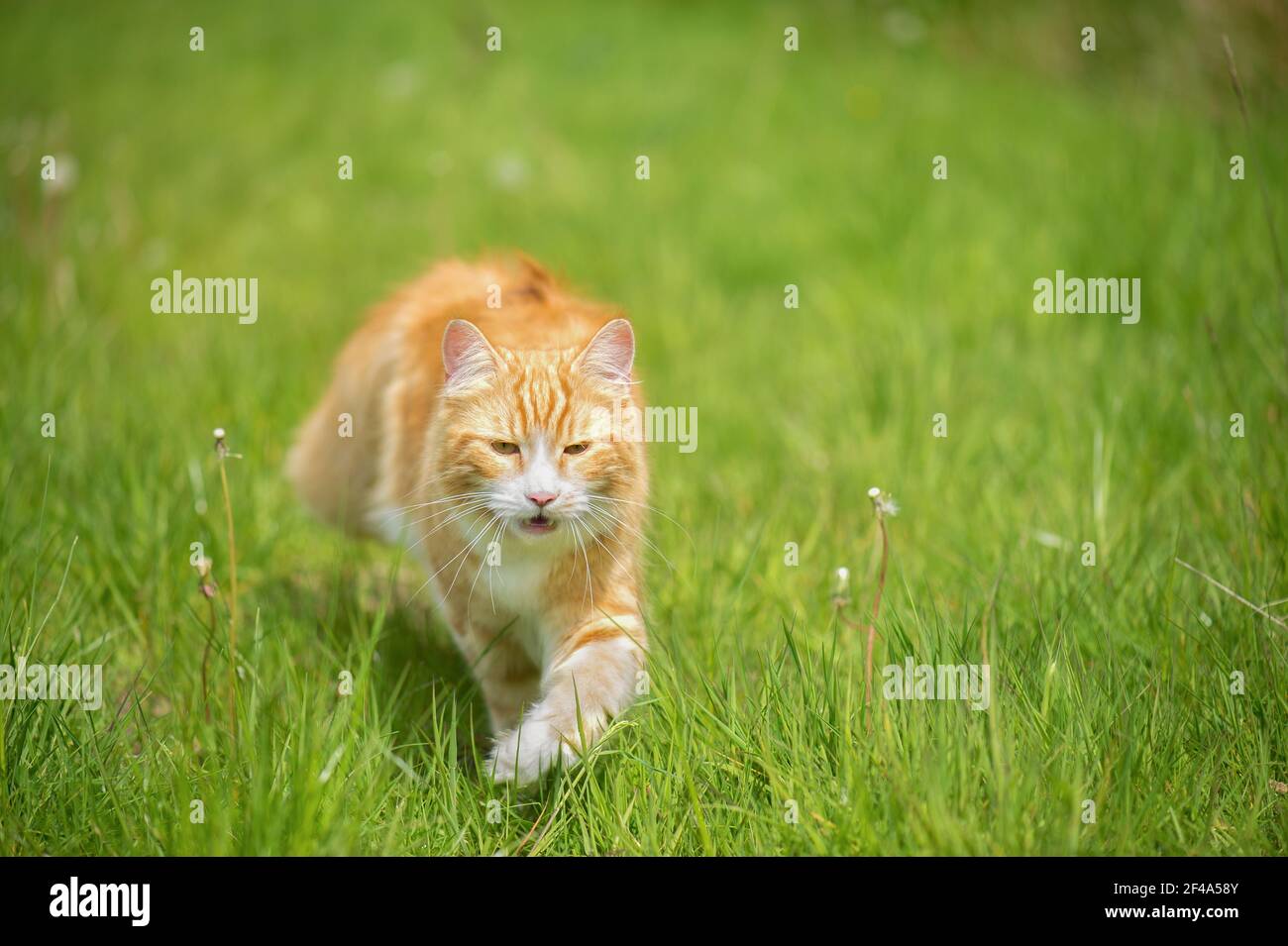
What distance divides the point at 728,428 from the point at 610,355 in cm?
178

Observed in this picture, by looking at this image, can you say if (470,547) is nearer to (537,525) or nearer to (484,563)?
(484,563)

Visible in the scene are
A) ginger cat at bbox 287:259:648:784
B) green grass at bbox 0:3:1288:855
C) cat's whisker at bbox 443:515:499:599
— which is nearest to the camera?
green grass at bbox 0:3:1288:855

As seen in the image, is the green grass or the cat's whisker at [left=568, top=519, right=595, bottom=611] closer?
the green grass

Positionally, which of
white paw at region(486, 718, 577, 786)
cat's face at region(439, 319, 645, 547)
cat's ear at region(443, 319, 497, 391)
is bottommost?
white paw at region(486, 718, 577, 786)

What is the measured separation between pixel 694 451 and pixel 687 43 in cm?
675

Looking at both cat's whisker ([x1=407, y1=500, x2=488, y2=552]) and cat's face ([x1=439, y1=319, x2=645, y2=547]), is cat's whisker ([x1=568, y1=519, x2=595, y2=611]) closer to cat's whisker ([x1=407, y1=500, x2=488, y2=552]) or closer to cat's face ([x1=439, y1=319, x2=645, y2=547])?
cat's face ([x1=439, y1=319, x2=645, y2=547])

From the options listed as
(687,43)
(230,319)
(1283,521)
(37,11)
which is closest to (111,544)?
(230,319)

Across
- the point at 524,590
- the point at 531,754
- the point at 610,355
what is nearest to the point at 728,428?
the point at 610,355

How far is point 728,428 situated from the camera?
430cm

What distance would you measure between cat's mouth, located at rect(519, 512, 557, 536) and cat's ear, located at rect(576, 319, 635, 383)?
37 centimetres

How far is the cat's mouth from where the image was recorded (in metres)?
2.43

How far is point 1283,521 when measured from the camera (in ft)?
9.89

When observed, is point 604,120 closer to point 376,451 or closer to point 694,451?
point 694,451

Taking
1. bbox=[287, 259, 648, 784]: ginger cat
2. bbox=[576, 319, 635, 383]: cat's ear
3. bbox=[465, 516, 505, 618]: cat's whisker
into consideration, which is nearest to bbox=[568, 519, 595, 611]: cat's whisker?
bbox=[287, 259, 648, 784]: ginger cat
